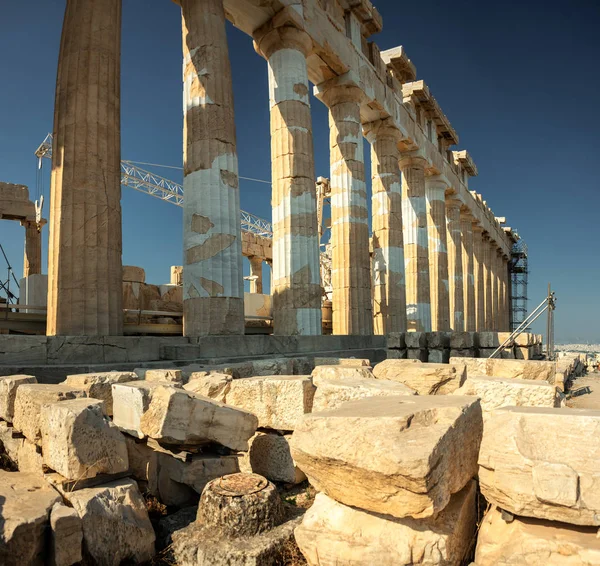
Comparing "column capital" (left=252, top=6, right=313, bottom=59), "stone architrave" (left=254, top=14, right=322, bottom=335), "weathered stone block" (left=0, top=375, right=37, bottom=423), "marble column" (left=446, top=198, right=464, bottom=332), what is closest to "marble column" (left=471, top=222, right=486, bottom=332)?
"marble column" (left=446, top=198, right=464, bottom=332)

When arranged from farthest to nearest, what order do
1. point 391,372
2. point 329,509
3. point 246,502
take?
point 391,372 < point 246,502 < point 329,509

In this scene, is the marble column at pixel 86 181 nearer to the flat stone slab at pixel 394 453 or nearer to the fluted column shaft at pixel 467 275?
the flat stone slab at pixel 394 453

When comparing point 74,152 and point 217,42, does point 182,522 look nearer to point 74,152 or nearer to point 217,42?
point 74,152

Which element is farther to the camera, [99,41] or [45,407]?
[99,41]

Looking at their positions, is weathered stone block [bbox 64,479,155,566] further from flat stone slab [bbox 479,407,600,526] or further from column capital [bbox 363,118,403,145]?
column capital [bbox 363,118,403,145]

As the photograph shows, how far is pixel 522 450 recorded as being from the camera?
2.63 meters

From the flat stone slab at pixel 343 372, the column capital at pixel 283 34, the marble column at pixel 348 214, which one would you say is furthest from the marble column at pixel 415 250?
the flat stone slab at pixel 343 372

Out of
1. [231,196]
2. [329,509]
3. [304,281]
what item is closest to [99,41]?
[231,196]

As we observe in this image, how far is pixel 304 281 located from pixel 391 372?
6500 millimetres

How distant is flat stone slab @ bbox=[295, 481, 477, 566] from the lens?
261 centimetres

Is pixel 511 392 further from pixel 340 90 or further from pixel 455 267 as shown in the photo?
pixel 455 267

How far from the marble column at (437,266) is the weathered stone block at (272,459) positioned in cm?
1938

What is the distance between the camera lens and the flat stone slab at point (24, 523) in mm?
2770

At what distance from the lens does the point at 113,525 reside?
316 cm
